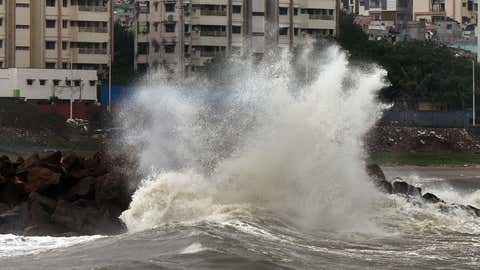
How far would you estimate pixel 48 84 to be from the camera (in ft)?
271

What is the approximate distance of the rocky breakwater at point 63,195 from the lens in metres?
26.9

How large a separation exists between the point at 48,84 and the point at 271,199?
2174 inches

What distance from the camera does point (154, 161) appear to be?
33.1m

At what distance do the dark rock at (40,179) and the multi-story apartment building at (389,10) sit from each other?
110399 millimetres

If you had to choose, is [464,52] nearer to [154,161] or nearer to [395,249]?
[154,161]

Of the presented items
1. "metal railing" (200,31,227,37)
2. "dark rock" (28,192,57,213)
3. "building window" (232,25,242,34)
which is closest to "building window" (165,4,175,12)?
"metal railing" (200,31,227,37)

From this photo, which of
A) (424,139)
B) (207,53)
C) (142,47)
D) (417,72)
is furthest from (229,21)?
(424,139)

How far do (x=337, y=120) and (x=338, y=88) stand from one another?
134 cm

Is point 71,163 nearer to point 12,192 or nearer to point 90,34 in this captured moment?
point 12,192

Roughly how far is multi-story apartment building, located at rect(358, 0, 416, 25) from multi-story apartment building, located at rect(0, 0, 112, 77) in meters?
58.5

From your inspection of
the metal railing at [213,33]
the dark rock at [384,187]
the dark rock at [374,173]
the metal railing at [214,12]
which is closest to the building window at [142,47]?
the metal railing at [213,33]

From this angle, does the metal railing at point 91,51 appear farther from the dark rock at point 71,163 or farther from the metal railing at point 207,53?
the dark rock at point 71,163

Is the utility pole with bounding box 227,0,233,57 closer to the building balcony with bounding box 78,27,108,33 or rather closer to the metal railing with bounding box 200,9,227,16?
the metal railing with bounding box 200,9,227,16

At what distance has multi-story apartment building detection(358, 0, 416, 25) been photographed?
5517 inches
